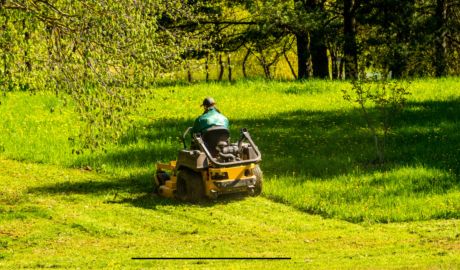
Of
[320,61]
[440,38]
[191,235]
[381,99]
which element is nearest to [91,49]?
[191,235]

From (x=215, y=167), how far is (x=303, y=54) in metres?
16.5

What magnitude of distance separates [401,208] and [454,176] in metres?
2.40

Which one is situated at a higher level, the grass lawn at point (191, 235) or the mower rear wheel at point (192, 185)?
the mower rear wheel at point (192, 185)

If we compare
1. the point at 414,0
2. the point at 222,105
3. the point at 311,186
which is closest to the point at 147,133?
the point at 222,105

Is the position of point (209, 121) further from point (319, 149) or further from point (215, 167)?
point (319, 149)

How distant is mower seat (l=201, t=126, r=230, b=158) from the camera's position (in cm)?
974

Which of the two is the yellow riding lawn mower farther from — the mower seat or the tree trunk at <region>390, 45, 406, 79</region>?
the tree trunk at <region>390, 45, 406, 79</region>

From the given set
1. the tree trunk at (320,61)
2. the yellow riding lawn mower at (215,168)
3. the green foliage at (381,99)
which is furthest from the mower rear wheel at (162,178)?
the tree trunk at (320,61)

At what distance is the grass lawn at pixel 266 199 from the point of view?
23.5 ft

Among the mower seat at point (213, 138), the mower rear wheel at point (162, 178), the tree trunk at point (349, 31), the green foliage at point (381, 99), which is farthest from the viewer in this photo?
the tree trunk at point (349, 31)

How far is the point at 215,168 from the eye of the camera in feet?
31.0

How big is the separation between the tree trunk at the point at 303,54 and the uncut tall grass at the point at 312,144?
8.04 feet

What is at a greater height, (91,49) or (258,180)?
(91,49)

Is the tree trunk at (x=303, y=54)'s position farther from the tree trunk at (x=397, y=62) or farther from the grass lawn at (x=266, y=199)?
the grass lawn at (x=266, y=199)
